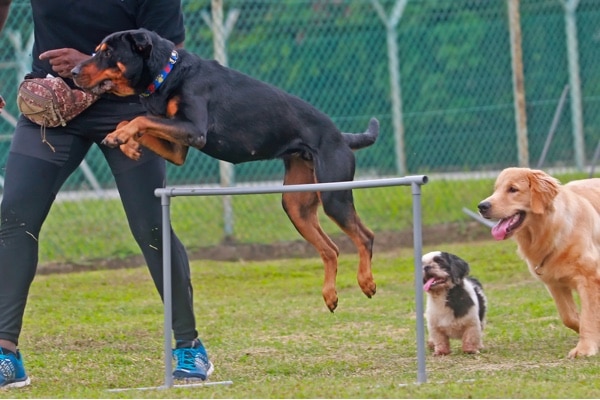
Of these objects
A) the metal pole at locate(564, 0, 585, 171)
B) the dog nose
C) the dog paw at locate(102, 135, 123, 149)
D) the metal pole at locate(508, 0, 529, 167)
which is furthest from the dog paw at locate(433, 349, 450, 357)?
the metal pole at locate(564, 0, 585, 171)

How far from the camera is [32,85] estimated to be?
5410 mm

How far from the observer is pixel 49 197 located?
548cm

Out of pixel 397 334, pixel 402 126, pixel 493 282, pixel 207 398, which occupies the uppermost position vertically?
pixel 402 126

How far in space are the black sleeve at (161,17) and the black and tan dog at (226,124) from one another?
0.58 feet

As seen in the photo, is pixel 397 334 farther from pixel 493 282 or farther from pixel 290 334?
pixel 493 282

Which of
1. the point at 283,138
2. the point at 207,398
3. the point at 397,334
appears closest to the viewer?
the point at 207,398

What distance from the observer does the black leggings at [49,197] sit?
17.7 ft

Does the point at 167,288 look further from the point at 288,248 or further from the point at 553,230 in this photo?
the point at 288,248

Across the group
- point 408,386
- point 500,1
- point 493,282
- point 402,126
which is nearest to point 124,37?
point 408,386

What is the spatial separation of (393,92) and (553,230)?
5994 millimetres

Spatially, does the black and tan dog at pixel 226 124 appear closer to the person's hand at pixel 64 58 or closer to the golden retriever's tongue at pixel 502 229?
the person's hand at pixel 64 58

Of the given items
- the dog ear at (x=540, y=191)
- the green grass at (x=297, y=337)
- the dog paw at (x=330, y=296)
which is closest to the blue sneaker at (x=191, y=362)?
the green grass at (x=297, y=337)

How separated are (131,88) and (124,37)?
252mm

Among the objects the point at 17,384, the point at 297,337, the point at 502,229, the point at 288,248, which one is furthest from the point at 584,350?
the point at 288,248
